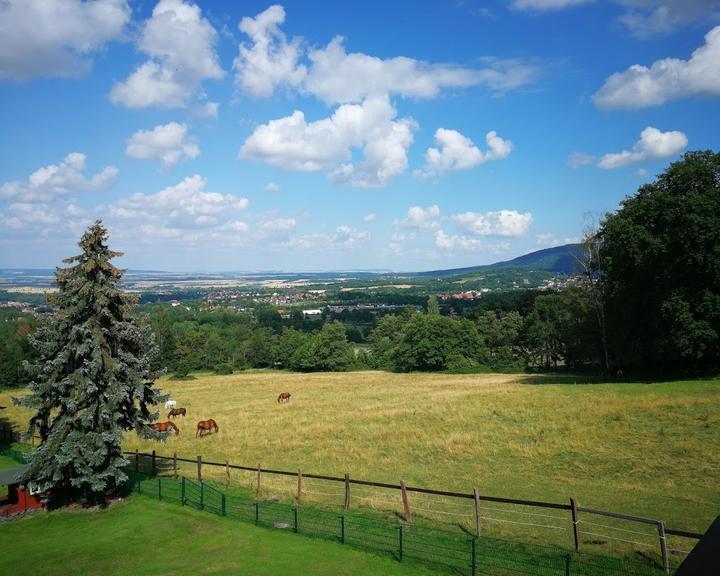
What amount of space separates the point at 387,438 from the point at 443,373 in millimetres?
45878

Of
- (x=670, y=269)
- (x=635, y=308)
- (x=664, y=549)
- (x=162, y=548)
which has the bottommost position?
(x=162, y=548)

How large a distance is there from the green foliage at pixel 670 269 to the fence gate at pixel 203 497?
35224 millimetres

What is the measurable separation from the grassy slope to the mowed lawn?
7.02 meters

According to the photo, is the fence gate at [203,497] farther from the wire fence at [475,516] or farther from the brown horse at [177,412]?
the brown horse at [177,412]

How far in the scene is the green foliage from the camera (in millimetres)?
37875

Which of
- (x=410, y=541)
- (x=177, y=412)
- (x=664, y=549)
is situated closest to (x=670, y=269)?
(x=664, y=549)

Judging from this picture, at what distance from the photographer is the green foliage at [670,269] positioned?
37.9 meters

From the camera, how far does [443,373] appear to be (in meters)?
74.8

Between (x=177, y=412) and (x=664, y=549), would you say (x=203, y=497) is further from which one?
(x=177, y=412)

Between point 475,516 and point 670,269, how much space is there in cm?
3278

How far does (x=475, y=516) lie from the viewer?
1714 centimetres

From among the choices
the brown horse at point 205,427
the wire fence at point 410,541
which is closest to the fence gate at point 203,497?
the wire fence at point 410,541

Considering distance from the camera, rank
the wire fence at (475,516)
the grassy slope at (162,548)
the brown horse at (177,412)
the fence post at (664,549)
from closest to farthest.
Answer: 1. the fence post at (664,549)
2. the wire fence at (475,516)
3. the grassy slope at (162,548)
4. the brown horse at (177,412)

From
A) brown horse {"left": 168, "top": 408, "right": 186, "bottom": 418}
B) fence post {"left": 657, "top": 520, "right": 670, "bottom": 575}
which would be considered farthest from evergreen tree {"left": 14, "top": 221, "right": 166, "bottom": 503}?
brown horse {"left": 168, "top": 408, "right": 186, "bottom": 418}
